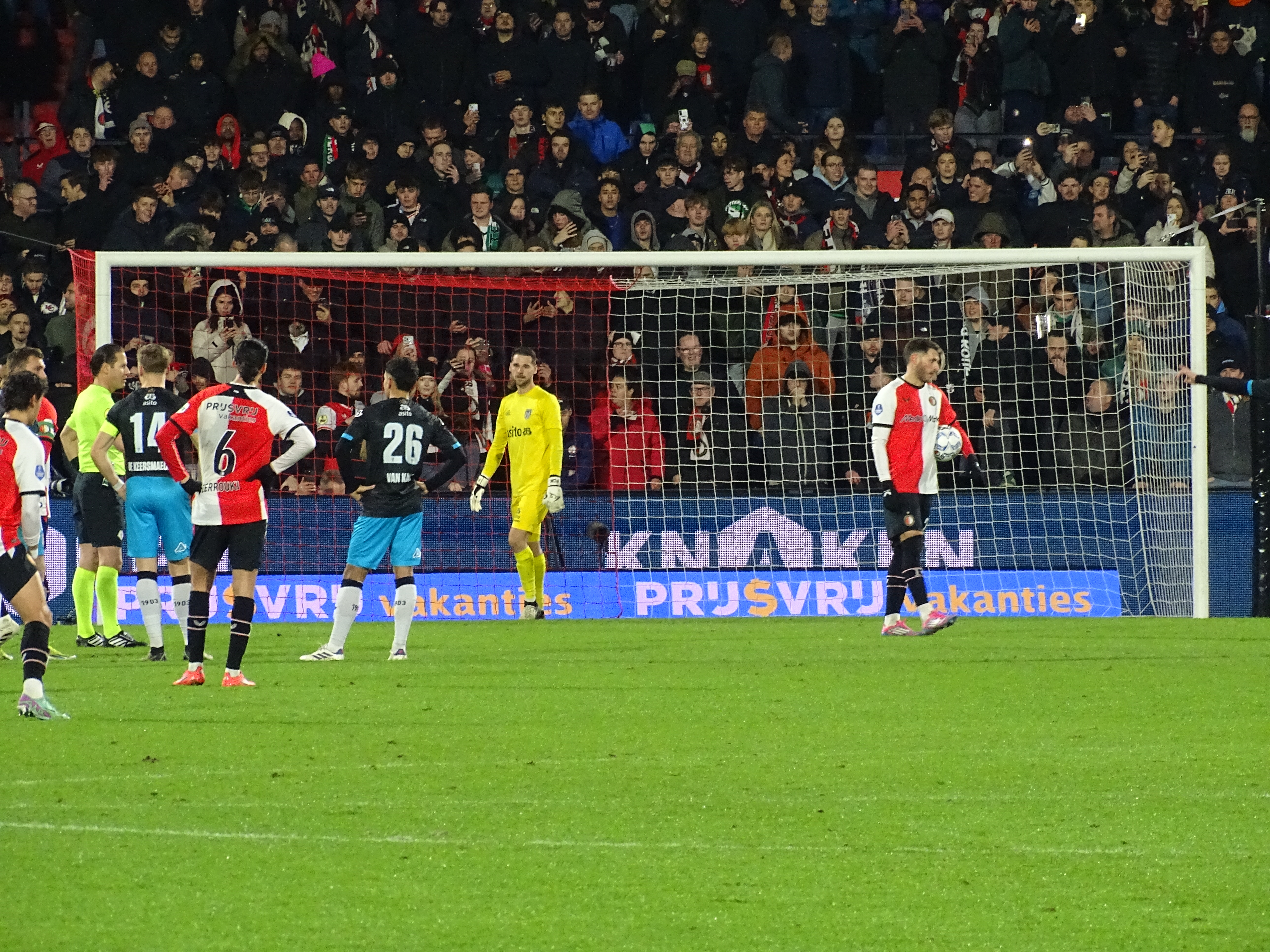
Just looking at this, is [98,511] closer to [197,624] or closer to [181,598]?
[181,598]

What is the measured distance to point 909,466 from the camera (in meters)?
13.1

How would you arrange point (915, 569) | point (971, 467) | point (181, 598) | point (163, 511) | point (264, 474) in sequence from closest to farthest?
point (264, 474) → point (181, 598) → point (163, 511) → point (915, 569) → point (971, 467)

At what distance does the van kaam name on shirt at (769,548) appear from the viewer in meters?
15.8

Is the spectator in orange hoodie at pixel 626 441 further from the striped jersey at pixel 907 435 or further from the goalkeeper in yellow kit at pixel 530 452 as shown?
the striped jersey at pixel 907 435

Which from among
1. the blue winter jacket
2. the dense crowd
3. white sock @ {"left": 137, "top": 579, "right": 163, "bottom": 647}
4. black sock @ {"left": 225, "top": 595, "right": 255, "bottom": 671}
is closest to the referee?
white sock @ {"left": 137, "top": 579, "right": 163, "bottom": 647}

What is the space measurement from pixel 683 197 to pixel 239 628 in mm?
8544

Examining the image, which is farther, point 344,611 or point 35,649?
point 344,611

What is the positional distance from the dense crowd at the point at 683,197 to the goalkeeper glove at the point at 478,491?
211 centimetres

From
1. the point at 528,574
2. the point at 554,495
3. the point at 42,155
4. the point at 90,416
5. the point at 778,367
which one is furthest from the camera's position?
the point at 42,155

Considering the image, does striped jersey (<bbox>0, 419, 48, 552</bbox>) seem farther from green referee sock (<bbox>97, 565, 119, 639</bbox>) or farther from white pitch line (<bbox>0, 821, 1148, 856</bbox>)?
green referee sock (<bbox>97, 565, 119, 639</bbox>)

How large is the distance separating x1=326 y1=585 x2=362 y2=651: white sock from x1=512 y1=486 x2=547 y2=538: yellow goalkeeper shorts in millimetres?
2818

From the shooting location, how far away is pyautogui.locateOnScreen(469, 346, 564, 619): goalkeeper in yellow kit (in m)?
14.6

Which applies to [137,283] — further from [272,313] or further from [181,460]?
[181,460]

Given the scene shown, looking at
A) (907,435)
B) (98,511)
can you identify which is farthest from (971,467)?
(98,511)
